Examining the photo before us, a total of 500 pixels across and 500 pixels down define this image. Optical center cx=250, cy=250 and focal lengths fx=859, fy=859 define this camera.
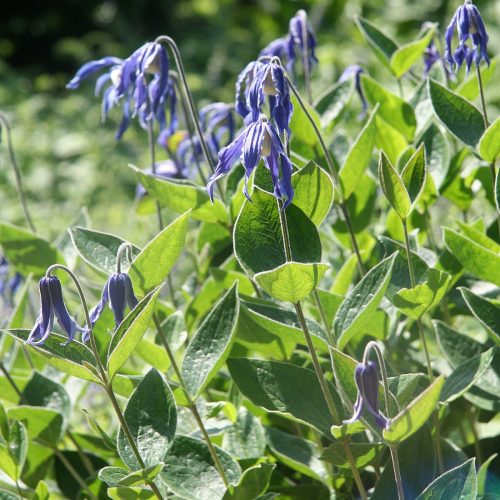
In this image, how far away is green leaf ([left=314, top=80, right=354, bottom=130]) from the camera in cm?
174

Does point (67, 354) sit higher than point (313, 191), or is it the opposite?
point (313, 191)

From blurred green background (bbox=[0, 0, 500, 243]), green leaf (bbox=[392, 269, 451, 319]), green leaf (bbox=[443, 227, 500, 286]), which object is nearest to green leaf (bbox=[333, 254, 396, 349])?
green leaf (bbox=[392, 269, 451, 319])

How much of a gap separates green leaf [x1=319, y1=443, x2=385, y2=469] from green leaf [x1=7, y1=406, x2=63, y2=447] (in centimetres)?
51

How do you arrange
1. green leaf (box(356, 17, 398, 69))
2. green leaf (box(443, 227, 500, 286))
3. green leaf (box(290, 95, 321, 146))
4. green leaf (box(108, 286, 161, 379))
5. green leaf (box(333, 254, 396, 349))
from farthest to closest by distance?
green leaf (box(356, 17, 398, 69)), green leaf (box(290, 95, 321, 146)), green leaf (box(443, 227, 500, 286)), green leaf (box(333, 254, 396, 349)), green leaf (box(108, 286, 161, 379))

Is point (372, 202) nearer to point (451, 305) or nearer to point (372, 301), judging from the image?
point (451, 305)

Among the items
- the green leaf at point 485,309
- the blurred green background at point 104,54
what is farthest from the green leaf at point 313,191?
the blurred green background at point 104,54

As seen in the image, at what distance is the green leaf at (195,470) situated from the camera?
1333 millimetres

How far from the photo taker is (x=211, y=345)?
1.35 meters

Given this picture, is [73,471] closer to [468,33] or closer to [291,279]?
[291,279]

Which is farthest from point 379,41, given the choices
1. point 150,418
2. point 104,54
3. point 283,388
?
point 104,54

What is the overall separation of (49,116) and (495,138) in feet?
16.7

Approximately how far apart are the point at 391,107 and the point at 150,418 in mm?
769

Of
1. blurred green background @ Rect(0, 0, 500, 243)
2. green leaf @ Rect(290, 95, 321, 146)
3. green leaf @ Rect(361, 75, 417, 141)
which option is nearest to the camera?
green leaf @ Rect(290, 95, 321, 146)

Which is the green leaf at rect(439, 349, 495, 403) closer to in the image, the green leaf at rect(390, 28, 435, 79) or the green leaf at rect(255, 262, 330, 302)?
the green leaf at rect(255, 262, 330, 302)
